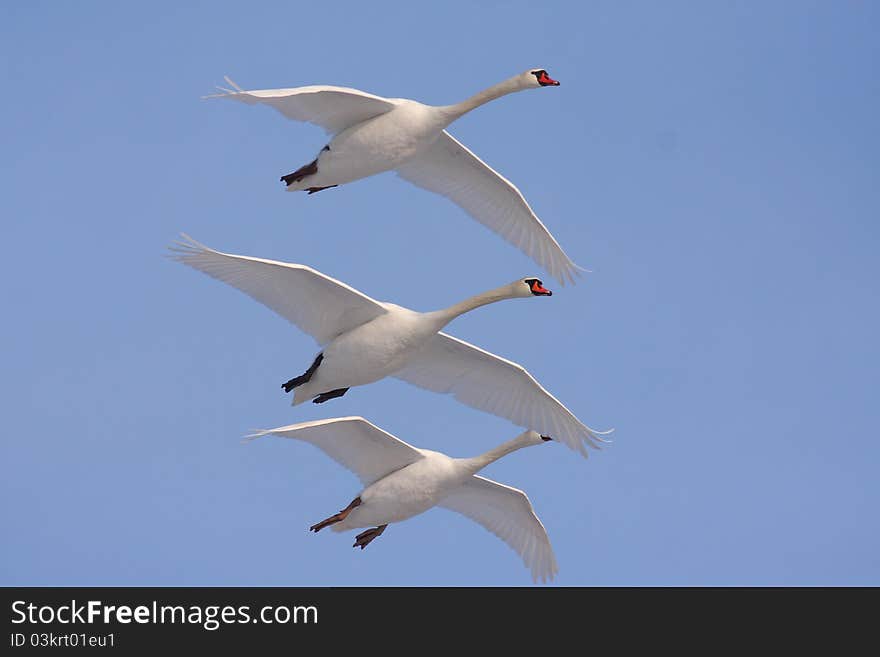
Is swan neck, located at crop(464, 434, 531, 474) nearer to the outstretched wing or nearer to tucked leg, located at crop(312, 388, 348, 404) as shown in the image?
tucked leg, located at crop(312, 388, 348, 404)

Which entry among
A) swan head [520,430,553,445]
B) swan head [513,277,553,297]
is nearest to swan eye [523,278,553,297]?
swan head [513,277,553,297]

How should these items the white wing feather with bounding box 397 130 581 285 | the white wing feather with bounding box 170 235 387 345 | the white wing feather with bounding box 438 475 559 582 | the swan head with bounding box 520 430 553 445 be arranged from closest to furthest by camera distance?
the white wing feather with bounding box 170 235 387 345, the swan head with bounding box 520 430 553 445, the white wing feather with bounding box 438 475 559 582, the white wing feather with bounding box 397 130 581 285

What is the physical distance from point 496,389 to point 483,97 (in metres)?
5.15

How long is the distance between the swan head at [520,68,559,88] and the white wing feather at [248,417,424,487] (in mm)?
6972

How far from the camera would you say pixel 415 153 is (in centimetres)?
4328

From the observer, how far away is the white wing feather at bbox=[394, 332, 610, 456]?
43.8 metres

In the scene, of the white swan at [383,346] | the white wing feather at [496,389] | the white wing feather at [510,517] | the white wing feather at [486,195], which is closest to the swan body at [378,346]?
the white swan at [383,346]

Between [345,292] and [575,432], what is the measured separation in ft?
16.8

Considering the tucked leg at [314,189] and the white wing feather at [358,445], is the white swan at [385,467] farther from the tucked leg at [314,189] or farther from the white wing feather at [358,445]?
the tucked leg at [314,189]

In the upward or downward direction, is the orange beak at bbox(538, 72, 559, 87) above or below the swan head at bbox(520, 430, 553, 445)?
above

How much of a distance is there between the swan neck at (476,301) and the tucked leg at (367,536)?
14.5 feet

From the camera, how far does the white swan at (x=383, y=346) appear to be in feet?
137

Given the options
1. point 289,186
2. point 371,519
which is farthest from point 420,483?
point 289,186
